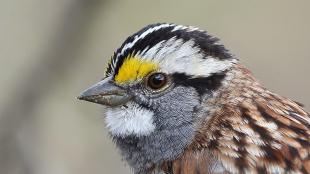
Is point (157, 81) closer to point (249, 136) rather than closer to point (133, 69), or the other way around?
point (133, 69)

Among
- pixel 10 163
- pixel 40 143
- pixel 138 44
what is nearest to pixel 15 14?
pixel 40 143

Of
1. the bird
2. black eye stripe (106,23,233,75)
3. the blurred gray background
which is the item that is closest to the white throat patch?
the bird

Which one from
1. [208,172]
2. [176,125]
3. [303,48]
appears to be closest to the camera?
[208,172]

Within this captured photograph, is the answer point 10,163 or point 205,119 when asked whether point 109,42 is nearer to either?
point 10,163

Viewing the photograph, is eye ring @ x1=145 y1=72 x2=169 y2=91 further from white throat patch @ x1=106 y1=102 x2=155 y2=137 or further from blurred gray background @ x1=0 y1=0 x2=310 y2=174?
blurred gray background @ x1=0 y1=0 x2=310 y2=174

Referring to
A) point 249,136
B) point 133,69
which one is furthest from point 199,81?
point 249,136

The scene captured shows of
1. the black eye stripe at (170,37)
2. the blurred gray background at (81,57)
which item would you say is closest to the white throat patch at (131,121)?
the black eye stripe at (170,37)

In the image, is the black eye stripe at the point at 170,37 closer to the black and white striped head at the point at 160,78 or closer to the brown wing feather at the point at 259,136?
the black and white striped head at the point at 160,78
